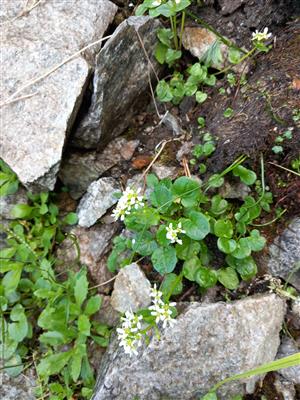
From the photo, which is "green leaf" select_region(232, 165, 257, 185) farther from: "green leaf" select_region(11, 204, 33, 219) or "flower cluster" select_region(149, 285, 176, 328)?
"green leaf" select_region(11, 204, 33, 219)

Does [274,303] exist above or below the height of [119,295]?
below

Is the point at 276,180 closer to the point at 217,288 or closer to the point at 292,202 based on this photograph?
the point at 292,202

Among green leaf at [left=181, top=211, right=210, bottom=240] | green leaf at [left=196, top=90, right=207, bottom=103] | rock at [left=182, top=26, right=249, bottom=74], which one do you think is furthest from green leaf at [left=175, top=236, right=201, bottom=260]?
rock at [left=182, top=26, right=249, bottom=74]

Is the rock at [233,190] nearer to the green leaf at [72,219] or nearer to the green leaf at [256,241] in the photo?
the green leaf at [256,241]

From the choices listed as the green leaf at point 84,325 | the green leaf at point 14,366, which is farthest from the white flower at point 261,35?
the green leaf at point 14,366

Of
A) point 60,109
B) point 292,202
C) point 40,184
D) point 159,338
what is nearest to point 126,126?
point 60,109

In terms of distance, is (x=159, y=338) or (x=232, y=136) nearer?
(x=159, y=338)
